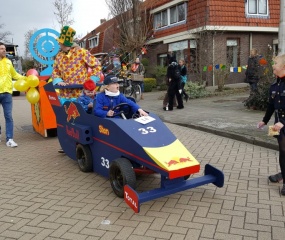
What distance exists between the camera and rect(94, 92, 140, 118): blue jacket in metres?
4.31

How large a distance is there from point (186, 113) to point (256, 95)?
6.80 ft

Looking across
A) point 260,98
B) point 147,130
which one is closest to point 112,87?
point 147,130

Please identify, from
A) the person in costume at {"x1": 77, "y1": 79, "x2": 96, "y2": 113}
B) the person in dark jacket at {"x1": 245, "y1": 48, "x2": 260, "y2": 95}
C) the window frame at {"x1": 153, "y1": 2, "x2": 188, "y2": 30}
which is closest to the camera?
the person in costume at {"x1": 77, "y1": 79, "x2": 96, "y2": 113}

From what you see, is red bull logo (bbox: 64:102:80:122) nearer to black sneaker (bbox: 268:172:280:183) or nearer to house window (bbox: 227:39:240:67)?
black sneaker (bbox: 268:172:280:183)

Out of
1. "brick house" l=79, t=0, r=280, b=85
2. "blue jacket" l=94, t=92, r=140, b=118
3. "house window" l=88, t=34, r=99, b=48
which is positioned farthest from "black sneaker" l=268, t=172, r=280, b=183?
"house window" l=88, t=34, r=99, b=48

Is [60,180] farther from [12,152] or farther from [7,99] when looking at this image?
[7,99]

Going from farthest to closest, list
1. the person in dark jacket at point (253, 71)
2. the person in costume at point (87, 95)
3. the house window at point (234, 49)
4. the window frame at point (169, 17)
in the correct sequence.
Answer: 1. the window frame at point (169, 17)
2. the house window at point (234, 49)
3. the person in dark jacket at point (253, 71)
4. the person in costume at point (87, 95)

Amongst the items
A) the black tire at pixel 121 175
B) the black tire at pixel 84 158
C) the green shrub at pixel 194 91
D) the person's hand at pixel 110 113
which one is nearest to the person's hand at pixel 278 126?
the black tire at pixel 121 175

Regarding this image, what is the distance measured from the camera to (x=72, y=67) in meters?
5.40

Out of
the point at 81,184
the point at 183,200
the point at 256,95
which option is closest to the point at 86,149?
the point at 81,184

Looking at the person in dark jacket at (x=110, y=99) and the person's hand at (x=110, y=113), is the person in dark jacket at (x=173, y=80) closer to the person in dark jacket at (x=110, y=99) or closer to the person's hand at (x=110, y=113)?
the person in dark jacket at (x=110, y=99)

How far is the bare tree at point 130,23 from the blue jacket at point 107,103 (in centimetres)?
1702

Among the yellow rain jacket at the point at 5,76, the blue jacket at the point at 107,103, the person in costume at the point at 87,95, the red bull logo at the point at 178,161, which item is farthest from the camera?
the yellow rain jacket at the point at 5,76

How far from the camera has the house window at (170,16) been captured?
19969mm
